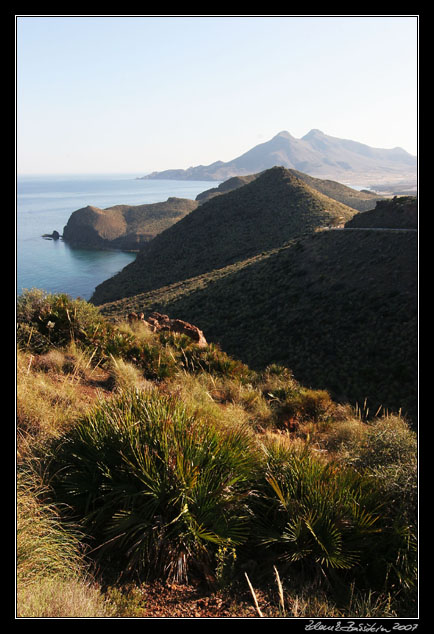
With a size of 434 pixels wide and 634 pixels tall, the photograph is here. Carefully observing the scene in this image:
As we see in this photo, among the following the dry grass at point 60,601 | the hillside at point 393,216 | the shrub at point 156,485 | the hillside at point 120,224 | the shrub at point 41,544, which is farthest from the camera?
the hillside at point 120,224

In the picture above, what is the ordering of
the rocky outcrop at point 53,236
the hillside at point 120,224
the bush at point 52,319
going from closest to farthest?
the bush at point 52,319
the hillside at point 120,224
the rocky outcrop at point 53,236

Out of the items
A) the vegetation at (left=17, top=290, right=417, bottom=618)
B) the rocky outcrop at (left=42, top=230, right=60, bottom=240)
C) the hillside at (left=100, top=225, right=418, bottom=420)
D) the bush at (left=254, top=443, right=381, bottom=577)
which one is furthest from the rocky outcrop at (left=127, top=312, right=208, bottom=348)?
the rocky outcrop at (left=42, top=230, right=60, bottom=240)

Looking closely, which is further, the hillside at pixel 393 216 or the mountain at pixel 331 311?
the hillside at pixel 393 216

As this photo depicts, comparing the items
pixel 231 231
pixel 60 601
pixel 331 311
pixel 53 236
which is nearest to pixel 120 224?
pixel 53 236

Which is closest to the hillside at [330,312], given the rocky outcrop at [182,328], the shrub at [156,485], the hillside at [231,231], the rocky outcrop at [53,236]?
the rocky outcrop at [182,328]

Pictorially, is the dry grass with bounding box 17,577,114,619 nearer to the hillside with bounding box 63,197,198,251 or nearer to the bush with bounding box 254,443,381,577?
the bush with bounding box 254,443,381,577

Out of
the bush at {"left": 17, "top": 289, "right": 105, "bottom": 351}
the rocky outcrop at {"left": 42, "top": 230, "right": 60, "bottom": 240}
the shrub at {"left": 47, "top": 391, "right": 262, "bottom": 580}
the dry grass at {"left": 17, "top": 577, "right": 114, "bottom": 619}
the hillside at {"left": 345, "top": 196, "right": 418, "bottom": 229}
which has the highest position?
the rocky outcrop at {"left": 42, "top": 230, "right": 60, "bottom": 240}

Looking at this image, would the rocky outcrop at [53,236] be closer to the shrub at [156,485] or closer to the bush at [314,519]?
the shrub at [156,485]
